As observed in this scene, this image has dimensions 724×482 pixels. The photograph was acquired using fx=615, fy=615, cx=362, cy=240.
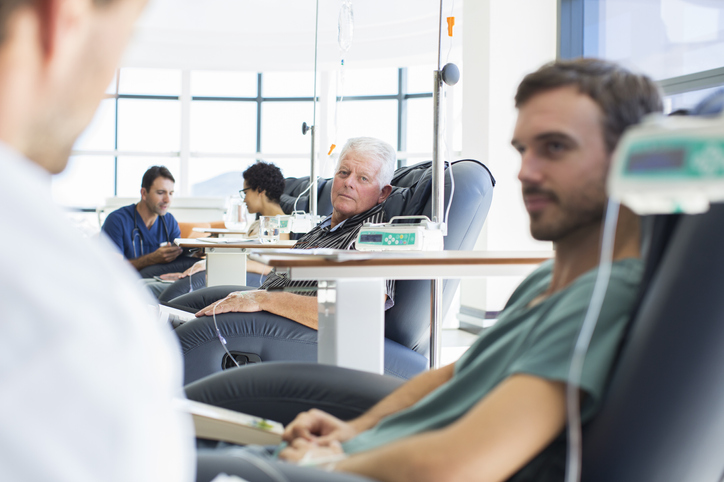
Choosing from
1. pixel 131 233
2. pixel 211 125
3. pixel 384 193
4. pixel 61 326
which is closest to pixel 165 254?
pixel 131 233

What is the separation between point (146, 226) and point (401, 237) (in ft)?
9.59

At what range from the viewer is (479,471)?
2.05 feet

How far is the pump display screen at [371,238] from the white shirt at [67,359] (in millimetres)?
1381

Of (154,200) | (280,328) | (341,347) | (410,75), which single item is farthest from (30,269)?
(410,75)

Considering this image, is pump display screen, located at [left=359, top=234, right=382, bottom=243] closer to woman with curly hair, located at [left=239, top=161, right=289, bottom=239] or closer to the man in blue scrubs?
woman with curly hair, located at [left=239, top=161, right=289, bottom=239]

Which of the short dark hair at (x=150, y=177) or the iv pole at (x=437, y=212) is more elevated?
the short dark hair at (x=150, y=177)

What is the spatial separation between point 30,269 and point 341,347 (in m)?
1.05

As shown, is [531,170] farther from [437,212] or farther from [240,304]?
[240,304]

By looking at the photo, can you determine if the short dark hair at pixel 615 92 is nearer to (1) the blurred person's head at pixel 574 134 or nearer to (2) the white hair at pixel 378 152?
(1) the blurred person's head at pixel 574 134

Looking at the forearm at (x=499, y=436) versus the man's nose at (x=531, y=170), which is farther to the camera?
the man's nose at (x=531, y=170)

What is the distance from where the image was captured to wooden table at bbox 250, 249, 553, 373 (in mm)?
1202

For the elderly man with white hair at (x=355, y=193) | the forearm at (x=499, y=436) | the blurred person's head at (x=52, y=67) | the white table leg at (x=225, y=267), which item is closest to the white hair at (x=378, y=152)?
the elderly man with white hair at (x=355, y=193)

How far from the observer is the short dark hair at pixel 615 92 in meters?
0.72

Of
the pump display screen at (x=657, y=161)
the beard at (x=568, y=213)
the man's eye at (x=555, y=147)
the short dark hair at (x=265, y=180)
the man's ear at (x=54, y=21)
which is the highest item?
the short dark hair at (x=265, y=180)
